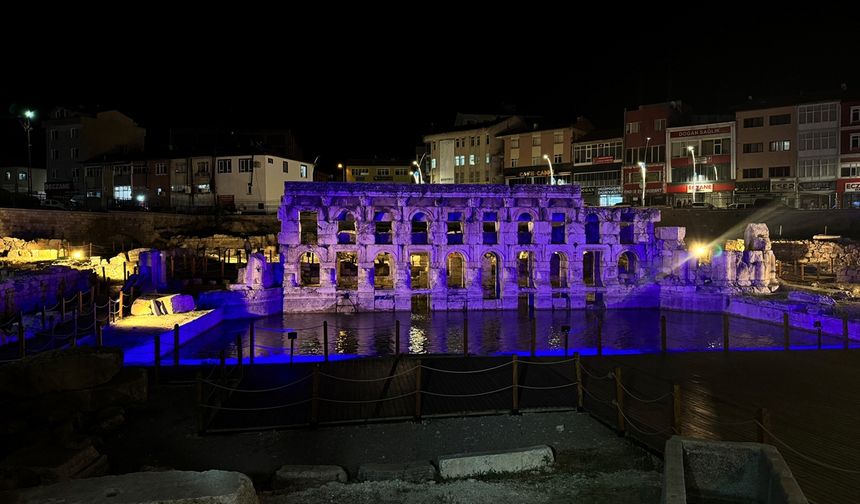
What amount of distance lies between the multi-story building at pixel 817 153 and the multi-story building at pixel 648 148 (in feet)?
42.0

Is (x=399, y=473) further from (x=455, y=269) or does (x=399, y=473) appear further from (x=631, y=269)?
(x=455, y=269)

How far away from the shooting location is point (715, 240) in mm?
53438

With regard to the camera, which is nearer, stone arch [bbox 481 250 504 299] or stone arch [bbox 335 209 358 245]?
stone arch [bbox 335 209 358 245]

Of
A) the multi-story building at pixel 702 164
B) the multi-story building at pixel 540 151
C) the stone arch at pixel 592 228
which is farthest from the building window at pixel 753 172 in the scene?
the stone arch at pixel 592 228

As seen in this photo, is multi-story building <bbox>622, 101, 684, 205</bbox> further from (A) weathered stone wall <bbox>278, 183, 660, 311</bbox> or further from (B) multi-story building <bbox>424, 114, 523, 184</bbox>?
(A) weathered stone wall <bbox>278, 183, 660, 311</bbox>

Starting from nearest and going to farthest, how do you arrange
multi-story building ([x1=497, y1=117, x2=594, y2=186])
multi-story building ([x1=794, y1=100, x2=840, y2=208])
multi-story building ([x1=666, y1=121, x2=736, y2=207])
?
multi-story building ([x1=794, y1=100, x2=840, y2=208]) < multi-story building ([x1=666, y1=121, x2=736, y2=207]) < multi-story building ([x1=497, y1=117, x2=594, y2=186])

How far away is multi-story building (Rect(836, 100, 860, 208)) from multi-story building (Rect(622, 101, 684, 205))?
632 inches

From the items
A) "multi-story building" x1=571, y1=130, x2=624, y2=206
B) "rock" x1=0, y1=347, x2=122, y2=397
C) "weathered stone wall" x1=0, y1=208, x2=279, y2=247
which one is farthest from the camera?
"multi-story building" x1=571, y1=130, x2=624, y2=206

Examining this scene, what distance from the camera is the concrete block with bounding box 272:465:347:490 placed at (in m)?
9.80

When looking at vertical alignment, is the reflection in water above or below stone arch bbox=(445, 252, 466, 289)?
below

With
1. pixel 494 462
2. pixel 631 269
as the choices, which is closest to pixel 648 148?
pixel 631 269

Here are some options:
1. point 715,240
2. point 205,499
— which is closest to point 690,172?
point 715,240

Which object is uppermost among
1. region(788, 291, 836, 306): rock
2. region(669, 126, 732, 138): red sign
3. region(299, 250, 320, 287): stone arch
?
region(669, 126, 732, 138): red sign

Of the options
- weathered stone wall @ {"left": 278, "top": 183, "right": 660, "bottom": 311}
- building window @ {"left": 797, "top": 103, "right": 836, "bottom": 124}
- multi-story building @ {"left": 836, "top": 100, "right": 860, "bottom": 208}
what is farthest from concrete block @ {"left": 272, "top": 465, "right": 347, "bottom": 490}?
building window @ {"left": 797, "top": 103, "right": 836, "bottom": 124}
